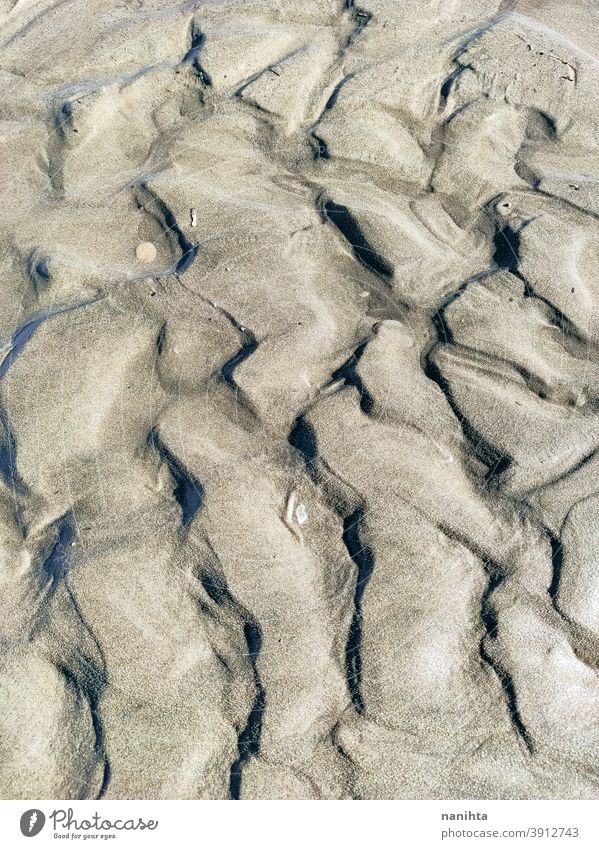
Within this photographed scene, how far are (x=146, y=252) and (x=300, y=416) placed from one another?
3.86 feet

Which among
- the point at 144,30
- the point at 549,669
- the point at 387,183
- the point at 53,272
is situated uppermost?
the point at 144,30

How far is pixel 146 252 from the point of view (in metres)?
3.40

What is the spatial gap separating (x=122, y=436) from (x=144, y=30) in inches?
103

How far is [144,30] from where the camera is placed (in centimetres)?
411

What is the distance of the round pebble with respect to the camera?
133 inches

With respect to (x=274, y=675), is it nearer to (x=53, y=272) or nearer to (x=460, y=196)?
(x=53, y=272)

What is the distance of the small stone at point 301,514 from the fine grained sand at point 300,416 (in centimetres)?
4
